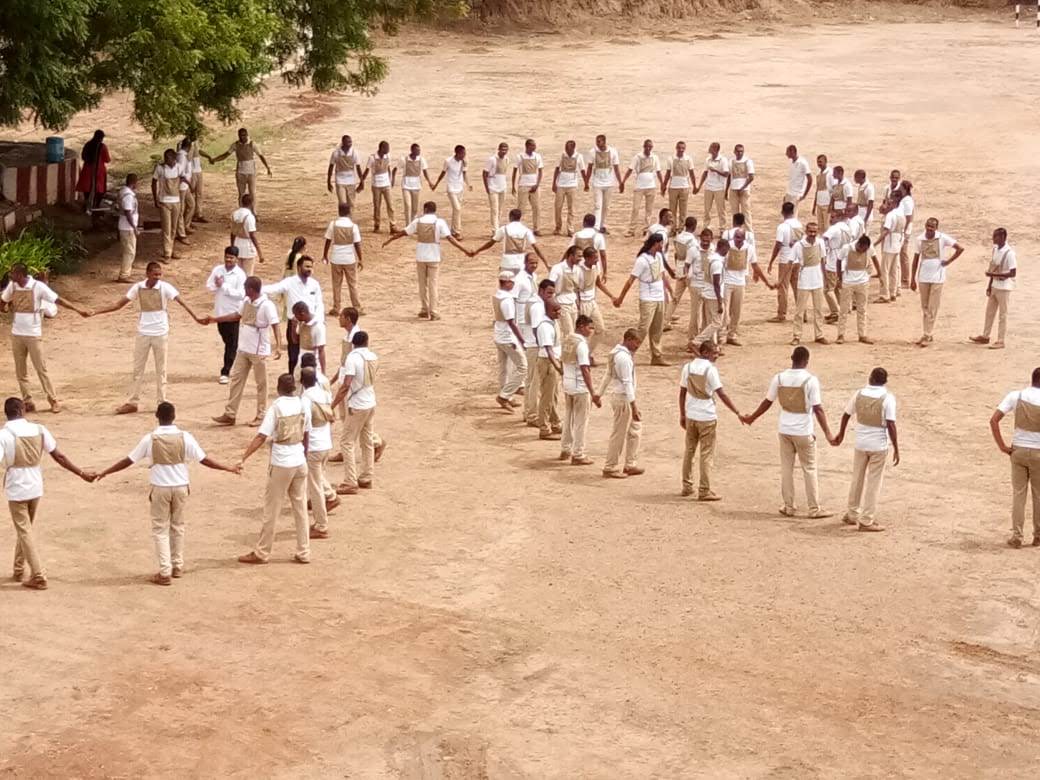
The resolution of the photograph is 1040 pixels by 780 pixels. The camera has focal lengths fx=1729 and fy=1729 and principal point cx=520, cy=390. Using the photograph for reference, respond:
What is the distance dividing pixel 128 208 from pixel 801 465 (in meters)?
13.6

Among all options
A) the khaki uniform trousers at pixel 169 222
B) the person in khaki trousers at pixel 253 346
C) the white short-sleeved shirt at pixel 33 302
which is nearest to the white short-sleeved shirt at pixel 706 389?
the person in khaki trousers at pixel 253 346

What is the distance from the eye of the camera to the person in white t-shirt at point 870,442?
738 inches

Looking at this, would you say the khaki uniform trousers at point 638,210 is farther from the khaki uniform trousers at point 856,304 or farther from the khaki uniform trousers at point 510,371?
the khaki uniform trousers at point 510,371

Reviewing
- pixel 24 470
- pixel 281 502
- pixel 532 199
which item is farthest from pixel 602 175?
pixel 24 470

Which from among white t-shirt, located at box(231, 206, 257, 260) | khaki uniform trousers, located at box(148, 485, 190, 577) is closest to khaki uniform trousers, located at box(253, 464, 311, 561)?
khaki uniform trousers, located at box(148, 485, 190, 577)

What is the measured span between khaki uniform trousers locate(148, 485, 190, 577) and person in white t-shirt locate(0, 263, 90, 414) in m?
5.65

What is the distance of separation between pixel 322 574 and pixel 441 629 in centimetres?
172

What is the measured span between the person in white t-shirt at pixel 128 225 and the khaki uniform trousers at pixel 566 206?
795 cm

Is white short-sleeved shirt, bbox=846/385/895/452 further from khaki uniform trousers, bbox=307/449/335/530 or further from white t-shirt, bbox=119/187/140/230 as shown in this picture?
white t-shirt, bbox=119/187/140/230

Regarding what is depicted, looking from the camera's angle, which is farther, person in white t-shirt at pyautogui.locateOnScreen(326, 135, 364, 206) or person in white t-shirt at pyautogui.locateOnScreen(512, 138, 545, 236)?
person in white t-shirt at pyautogui.locateOnScreen(326, 135, 364, 206)

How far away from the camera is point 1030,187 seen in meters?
35.9

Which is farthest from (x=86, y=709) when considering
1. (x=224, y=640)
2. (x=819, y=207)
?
(x=819, y=207)

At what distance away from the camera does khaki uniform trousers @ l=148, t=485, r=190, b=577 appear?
54.6ft

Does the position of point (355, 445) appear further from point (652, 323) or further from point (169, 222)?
point (169, 222)
